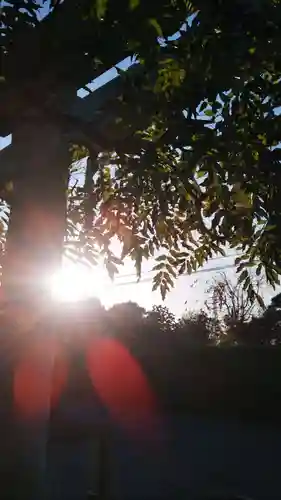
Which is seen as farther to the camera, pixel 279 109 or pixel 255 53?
pixel 279 109

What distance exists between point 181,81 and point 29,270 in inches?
26.1

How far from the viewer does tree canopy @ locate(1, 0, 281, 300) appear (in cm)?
114

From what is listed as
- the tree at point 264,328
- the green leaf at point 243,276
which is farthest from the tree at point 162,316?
the green leaf at point 243,276

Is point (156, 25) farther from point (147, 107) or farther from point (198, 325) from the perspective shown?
point (198, 325)

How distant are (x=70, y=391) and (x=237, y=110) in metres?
11.4

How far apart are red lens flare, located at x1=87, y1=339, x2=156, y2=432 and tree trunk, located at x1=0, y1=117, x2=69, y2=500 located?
39.7ft

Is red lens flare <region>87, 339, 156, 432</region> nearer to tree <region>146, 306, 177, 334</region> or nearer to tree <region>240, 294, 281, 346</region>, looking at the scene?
tree <region>146, 306, 177, 334</region>

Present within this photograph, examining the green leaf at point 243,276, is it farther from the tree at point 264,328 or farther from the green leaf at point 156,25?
the tree at point 264,328

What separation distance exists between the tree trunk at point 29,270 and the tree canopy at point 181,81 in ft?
0.45

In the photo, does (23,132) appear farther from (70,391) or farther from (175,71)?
(70,391)

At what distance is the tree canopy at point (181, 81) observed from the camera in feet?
3.75

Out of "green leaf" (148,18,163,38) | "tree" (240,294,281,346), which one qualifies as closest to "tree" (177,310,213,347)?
"tree" (240,294,281,346)

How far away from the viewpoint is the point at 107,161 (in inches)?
73.0

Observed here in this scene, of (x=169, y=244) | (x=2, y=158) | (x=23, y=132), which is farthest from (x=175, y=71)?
(x=169, y=244)
